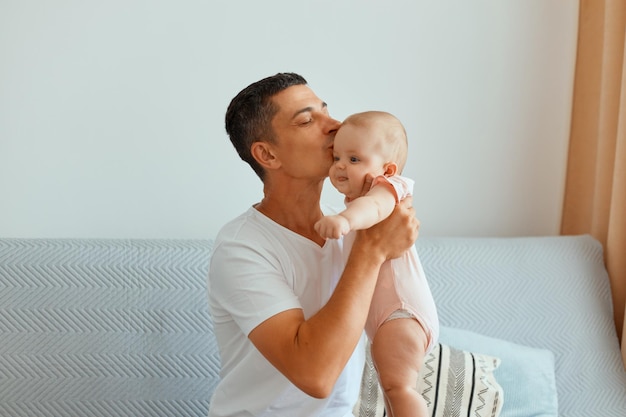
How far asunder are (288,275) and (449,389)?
2.11 ft

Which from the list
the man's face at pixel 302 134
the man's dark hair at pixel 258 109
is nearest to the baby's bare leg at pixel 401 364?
the man's face at pixel 302 134

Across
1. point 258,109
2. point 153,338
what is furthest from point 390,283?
point 153,338

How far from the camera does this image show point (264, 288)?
5.15 ft

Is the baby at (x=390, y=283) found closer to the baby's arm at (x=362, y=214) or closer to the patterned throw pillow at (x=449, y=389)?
the baby's arm at (x=362, y=214)

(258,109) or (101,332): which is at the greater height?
(258,109)

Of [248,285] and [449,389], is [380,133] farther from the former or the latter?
[449,389]

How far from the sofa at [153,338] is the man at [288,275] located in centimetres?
43

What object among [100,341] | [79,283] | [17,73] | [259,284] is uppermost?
[17,73]

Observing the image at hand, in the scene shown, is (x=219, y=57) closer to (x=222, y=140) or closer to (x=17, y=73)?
(x=222, y=140)

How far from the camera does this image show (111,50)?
237 cm

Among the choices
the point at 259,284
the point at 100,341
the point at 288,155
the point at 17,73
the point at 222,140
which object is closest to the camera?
the point at 259,284

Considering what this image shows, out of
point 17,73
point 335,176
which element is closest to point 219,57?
point 17,73

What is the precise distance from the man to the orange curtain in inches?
42.2

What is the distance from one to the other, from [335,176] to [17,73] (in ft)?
3.70
